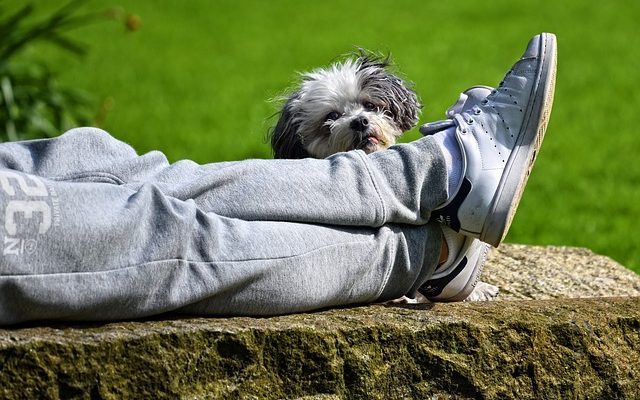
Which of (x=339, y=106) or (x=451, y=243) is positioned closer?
(x=451, y=243)

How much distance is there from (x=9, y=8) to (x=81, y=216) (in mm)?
12040

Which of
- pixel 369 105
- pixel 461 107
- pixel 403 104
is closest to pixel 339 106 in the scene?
pixel 369 105

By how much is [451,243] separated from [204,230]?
848 mm

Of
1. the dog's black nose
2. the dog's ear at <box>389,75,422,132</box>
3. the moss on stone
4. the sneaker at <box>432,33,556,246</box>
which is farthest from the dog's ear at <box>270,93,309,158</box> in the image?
the moss on stone

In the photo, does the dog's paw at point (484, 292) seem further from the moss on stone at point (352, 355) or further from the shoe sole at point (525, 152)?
the shoe sole at point (525, 152)

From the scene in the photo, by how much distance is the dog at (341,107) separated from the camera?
14.5 ft

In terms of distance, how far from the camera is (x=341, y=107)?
4461 mm

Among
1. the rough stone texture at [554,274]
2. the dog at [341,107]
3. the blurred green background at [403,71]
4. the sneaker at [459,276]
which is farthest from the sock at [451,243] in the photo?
the blurred green background at [403,71]

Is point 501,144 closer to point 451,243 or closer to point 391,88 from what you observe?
point 451,243

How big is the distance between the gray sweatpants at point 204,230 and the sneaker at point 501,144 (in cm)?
9

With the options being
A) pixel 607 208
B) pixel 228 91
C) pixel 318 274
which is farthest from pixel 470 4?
pixel 318 274

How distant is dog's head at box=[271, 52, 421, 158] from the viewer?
442cm

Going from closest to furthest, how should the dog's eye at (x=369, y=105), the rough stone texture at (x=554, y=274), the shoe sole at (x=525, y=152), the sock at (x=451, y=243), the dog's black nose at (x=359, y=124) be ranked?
the shoe sole at (x=525, y=152)
the sock at (x=451, y=243)
the rough stone texture at (x=554, y=274)
the dog's black nose at (x=359, y=124)
the dog's eye at (x=369, y=105)

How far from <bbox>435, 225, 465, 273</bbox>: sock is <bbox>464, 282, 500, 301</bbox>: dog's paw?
0.36 m
